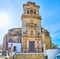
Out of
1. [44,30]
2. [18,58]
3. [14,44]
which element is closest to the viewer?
[18,58]

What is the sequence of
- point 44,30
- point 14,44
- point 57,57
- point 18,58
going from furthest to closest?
point 44,30 → point 14,44 → point 18,58 → point 57,57

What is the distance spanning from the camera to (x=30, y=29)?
1254 centimetres

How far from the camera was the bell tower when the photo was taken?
12508mm

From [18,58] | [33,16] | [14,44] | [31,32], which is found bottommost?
[18,58]

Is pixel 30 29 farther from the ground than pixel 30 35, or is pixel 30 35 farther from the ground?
pixel 30 29

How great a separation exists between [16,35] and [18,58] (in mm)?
3452

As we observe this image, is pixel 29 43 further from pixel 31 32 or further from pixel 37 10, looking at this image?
pixel 37 10

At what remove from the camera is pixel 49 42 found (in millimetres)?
13414

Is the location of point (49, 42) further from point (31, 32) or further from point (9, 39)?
point (9, 39)

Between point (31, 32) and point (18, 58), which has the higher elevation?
point (31, 32)

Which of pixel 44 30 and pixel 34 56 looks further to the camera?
pixel 44 30

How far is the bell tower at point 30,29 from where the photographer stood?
12.5 m

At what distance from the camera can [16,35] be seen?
43.0 ft

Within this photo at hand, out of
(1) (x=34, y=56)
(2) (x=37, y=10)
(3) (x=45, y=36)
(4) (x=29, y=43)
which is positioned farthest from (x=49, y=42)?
(1) (x=34, y=56)
